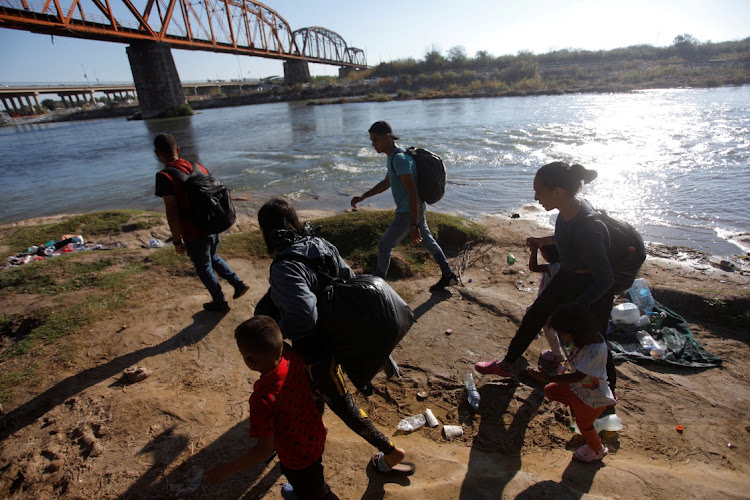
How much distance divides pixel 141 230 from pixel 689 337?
821 centimetres

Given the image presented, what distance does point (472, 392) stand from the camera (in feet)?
9.66

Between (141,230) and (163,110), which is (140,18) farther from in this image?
(141,230)

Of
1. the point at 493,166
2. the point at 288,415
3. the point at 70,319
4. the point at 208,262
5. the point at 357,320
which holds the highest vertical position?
the point at 357,320

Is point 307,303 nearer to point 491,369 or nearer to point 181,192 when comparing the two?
point 491,369

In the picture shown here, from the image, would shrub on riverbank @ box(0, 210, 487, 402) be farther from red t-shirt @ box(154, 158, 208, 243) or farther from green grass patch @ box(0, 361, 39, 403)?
red t-shirt @ box(154, 158, 208, 243)

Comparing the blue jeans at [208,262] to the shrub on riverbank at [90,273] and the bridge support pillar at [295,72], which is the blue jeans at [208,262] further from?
the bridge support pillar at [295,72]

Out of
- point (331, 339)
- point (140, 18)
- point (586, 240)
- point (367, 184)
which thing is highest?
point (140, 18)

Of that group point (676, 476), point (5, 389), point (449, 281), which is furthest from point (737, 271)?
point (5, 389)

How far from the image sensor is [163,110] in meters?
45.6

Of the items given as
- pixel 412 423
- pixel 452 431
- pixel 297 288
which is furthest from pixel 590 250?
pixel 297 288

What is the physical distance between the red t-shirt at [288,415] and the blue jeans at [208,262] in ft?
7.71

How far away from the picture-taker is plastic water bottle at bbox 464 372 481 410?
2.84 metres

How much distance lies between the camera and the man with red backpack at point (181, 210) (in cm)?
343

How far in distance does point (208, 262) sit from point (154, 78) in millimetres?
51221
